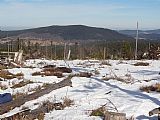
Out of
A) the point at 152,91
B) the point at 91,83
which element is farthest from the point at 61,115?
the point at 91,83

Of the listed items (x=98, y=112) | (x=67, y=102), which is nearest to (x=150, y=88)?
(x=67, y=102)

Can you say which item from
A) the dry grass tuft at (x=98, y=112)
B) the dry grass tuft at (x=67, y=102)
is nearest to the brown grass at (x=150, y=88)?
the dry grass tuft at (x=67, y=102)

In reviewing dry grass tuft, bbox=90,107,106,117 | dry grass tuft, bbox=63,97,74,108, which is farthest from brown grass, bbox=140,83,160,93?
dry grass tuft, bbox=90,107,106,117

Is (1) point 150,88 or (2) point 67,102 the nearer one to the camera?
(2) point 67,102

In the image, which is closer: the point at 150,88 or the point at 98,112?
the point at 98,112

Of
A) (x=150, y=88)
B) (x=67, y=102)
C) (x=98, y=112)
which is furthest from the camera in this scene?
(x=150, y=88)

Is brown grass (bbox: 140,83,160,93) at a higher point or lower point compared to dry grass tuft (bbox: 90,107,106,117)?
higher

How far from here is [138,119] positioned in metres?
7.10

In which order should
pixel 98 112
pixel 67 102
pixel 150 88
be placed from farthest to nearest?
pixel 150 88 → pixel 67 102 → pixel 98 112

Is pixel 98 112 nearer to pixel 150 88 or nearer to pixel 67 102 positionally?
pixel 67 102

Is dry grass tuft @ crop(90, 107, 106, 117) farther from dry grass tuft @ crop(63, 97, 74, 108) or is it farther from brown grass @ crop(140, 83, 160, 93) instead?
brown grass @ crop(140, 83, 160, 93)

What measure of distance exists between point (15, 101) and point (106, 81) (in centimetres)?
456

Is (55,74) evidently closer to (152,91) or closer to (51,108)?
(152,91)

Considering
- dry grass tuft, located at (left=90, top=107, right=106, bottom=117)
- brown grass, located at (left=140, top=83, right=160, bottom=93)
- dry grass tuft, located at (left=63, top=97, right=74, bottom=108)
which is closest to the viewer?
dry grass tuft, located at (left=90, top=107, right=106, bottom=117)
